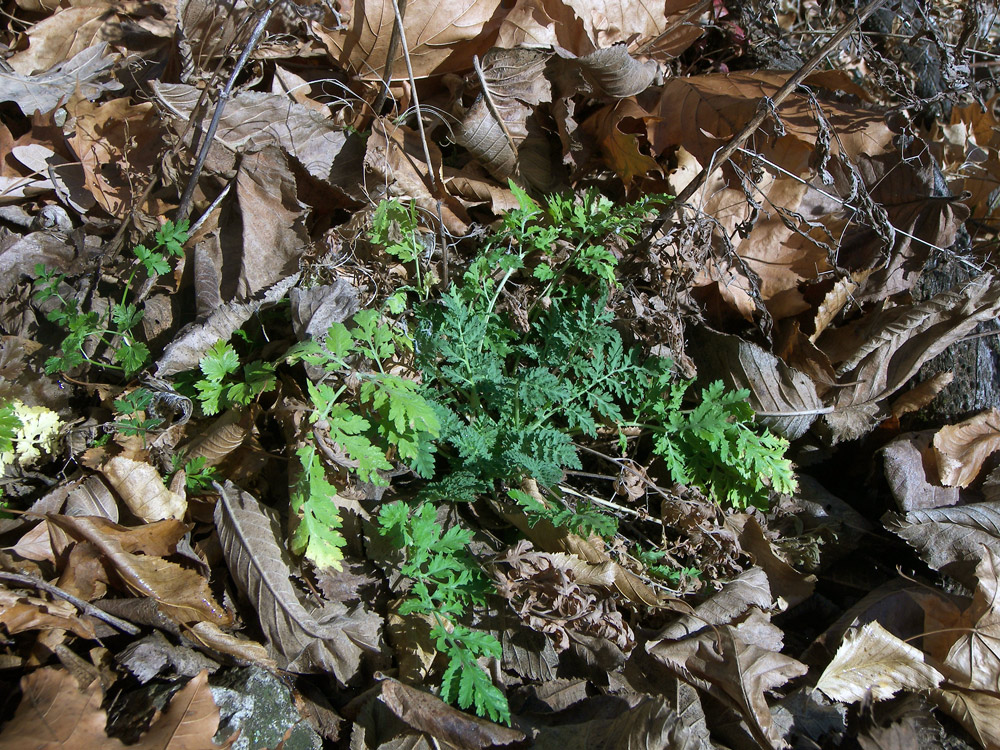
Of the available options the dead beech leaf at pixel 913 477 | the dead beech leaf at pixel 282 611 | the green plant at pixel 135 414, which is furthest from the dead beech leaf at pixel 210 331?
the dead beech leaf at pixel 913 477

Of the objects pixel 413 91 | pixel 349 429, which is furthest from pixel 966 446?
pixel 413 91

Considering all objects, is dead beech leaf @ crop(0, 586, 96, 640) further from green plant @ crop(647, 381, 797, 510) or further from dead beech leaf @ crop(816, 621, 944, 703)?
dead beech leaf @ crop(816, 621, 944, 703)

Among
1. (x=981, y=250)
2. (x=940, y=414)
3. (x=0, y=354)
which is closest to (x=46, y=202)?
(x=0, y=354)

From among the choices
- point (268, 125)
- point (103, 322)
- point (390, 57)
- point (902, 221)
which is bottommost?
point (103, 322)

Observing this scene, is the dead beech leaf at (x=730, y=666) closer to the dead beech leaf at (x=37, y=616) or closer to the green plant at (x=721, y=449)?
the green plant at (x=721, y=449)

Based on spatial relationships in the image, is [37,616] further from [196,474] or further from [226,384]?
[226,384]

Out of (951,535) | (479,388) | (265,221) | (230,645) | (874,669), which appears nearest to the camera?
(230,645)

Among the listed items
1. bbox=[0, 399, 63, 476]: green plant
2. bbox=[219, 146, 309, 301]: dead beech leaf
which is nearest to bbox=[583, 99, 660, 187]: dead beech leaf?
bbox=[219, 146, 309, 301]: dead beech leaf
